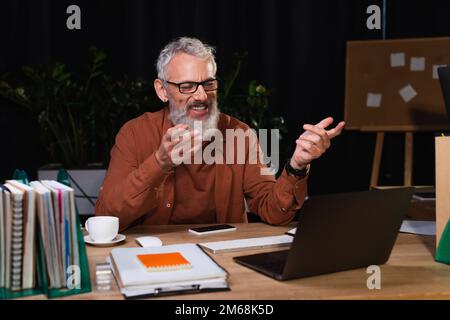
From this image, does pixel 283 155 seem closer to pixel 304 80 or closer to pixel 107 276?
pixel 304 80

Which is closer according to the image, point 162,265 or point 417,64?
point 162,265

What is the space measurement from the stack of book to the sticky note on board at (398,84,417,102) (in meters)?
3.39

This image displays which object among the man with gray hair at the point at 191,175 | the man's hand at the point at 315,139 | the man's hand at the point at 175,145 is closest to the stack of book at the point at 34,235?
the man's hand at the point at 175,145

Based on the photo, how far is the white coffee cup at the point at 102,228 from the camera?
1.43 meters

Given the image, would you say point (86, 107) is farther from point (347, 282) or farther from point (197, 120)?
point (347, 282)

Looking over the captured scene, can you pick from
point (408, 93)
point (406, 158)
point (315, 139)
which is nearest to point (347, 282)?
point (315, 139)

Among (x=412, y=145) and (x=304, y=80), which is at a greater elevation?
(x=304, y=80)

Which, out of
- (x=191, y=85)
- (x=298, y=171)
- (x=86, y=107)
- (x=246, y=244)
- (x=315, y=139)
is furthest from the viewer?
(x=86, y=107)

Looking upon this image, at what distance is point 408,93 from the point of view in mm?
4027

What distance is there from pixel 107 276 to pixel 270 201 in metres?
0.75

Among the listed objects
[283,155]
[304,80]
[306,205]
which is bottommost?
[283,155]

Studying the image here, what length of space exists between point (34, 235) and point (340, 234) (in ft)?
2.04

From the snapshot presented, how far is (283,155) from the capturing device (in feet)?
13.4

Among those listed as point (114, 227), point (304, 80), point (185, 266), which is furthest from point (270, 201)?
point (304, 80)
